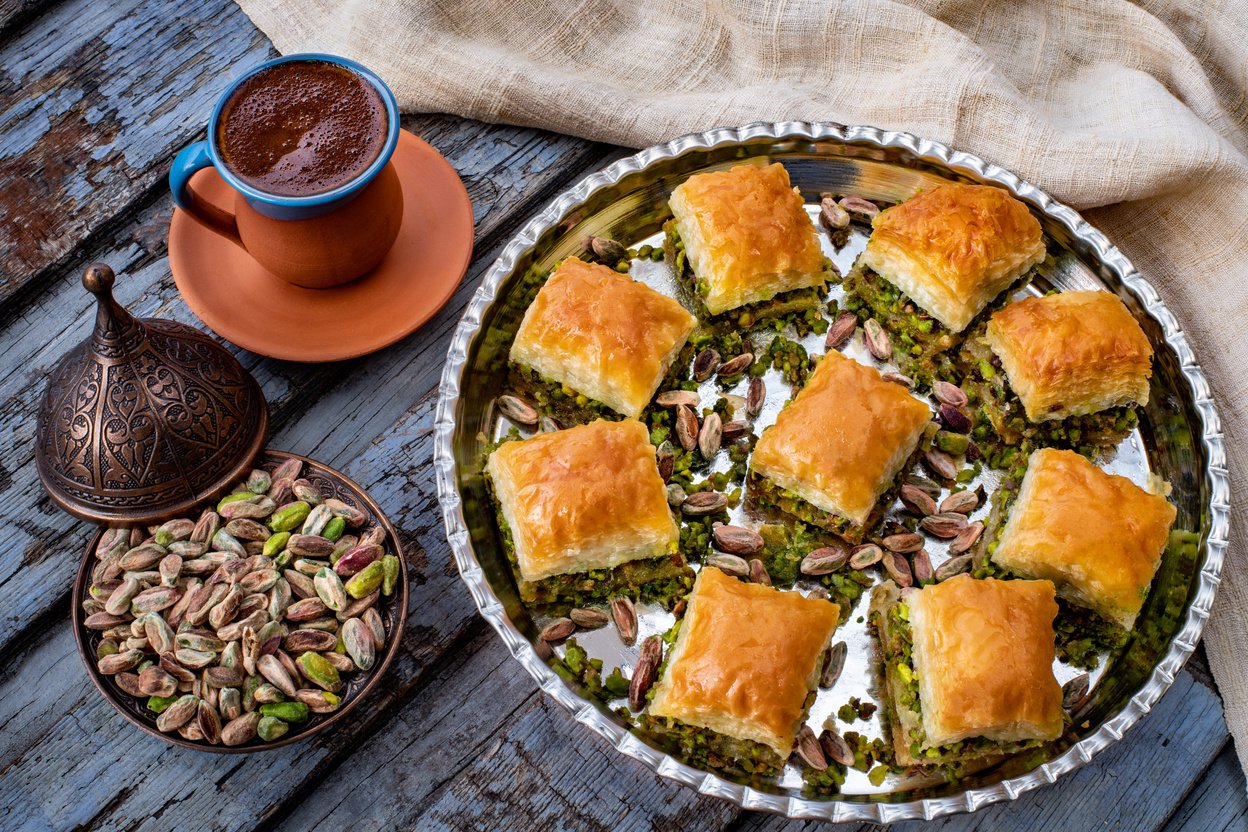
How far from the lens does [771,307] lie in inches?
145

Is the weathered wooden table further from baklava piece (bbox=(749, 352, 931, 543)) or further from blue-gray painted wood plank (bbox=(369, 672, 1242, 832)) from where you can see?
baklava piece (bbox=(749, 352, 931, 543))

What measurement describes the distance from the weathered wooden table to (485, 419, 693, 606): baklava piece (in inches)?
12.5

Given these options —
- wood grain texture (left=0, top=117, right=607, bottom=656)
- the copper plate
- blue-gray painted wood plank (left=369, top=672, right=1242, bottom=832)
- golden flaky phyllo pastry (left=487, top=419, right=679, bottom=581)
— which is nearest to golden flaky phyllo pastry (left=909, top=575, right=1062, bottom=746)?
blue-gray painted wood plank (left=369, top=672, right=1242, bottom=832)

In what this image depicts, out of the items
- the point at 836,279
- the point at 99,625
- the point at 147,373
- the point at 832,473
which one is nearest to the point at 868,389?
the point at 832,473

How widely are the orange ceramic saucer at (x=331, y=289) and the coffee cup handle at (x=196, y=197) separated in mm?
175

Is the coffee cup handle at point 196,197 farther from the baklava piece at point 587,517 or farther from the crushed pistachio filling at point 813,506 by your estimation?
the crushed pistachio filling at point 813,506

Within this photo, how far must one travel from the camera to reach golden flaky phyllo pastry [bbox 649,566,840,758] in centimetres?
298

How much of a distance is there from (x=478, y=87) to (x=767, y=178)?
1.09 metres

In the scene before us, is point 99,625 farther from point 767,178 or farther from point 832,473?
point 767,178

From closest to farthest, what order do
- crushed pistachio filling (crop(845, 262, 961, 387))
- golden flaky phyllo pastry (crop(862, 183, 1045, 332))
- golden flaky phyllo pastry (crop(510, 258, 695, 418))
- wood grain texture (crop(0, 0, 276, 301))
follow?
golden flaky phyllo pastry (crop(510, 258, 695, 418))
golden flaky phyllo pastry (crop(862, 183, 1045, 332))
crushed pistachio filling (crop(845, 262, 961, 387))
wood grain texture (crop(0, 0, 276, 301))

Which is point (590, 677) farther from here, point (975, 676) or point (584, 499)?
point (975, 676)

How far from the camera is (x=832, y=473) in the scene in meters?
3.28

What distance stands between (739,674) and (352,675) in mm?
1111

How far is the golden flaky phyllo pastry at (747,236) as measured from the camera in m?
3.50
